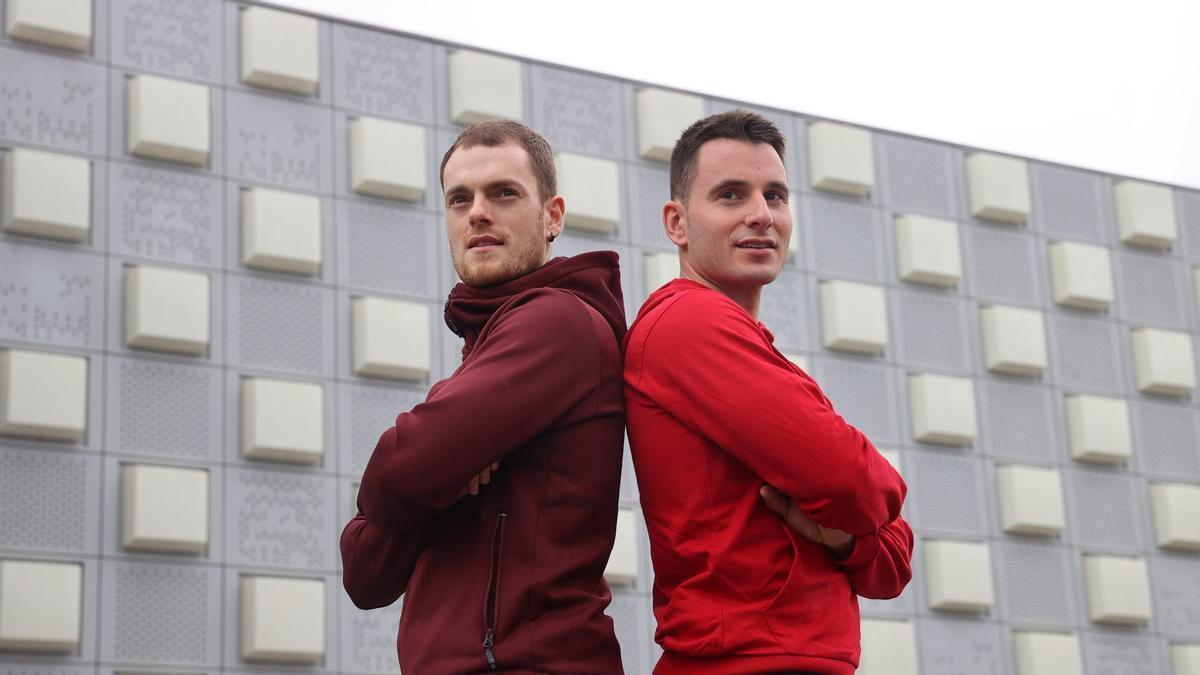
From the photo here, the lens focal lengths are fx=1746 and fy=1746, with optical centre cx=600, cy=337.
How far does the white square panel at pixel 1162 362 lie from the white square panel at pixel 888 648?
4698 mm

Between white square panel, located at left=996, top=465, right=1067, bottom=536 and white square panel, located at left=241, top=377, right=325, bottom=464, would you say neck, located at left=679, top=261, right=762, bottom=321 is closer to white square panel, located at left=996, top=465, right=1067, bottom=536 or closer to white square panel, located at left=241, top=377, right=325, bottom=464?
white square panel, located at left=241, top=377, right=325, bottom=464

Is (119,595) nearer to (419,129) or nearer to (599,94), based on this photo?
(419,129)

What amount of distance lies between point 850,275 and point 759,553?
15226 millimetres

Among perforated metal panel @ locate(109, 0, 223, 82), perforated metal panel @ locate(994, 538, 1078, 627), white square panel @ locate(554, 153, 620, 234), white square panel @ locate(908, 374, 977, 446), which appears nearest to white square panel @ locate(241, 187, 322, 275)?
perforated metal panel @ locate(109, 0, 223, 82)

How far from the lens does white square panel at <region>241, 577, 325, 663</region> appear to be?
14266 millimetres

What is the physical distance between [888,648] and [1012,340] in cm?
399

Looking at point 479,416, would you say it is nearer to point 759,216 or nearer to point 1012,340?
point 759,216

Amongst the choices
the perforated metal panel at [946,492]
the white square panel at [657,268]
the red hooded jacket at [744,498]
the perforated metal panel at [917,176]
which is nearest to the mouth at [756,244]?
the red hooded jacket at [744,498]

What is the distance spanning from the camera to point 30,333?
14.1m

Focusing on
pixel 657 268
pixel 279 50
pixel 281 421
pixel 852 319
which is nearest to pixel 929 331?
pixel 852 319

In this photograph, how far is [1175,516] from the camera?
64.5ft

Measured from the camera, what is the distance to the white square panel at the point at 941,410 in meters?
18.4

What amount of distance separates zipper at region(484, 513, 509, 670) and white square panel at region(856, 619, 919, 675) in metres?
13.9

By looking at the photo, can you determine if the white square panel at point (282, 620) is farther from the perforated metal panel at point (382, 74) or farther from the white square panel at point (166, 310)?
the perforated metal panel at point (382, 74)
